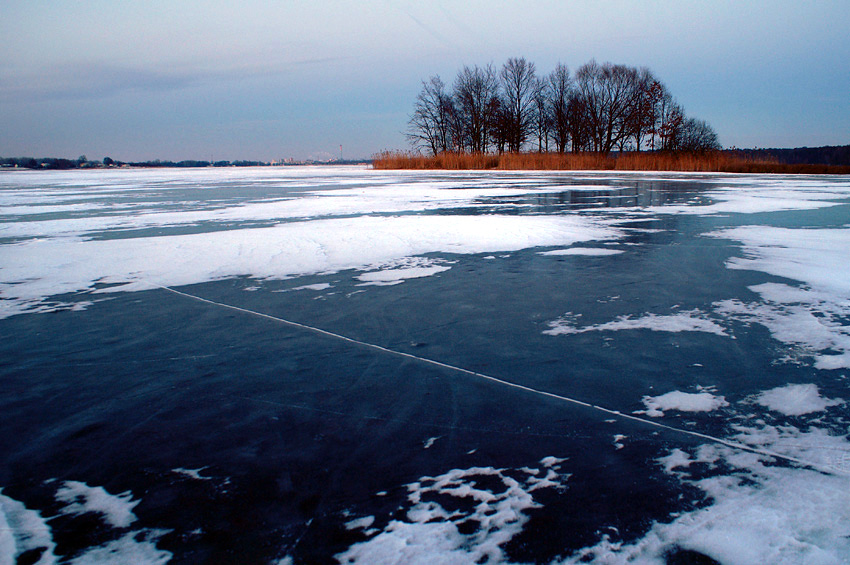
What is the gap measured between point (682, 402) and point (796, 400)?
36 centimetres

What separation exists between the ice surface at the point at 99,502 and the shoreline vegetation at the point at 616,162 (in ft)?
82.2

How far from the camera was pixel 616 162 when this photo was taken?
82.4ft

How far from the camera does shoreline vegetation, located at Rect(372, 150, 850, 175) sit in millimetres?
22266

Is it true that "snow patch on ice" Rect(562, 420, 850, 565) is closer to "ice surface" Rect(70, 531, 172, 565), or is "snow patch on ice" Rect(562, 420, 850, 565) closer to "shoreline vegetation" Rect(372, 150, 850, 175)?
"ice surface" Rect(70, 531, 172, 565)

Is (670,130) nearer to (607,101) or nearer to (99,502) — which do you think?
(607,101)

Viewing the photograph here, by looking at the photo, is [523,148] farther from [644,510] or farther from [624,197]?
[644,510]

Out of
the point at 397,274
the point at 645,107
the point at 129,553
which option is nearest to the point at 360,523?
the point at 129,553

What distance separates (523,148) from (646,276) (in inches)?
1568

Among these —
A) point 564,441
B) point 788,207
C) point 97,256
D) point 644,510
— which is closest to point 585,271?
point 564,441

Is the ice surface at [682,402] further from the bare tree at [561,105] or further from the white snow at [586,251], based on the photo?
the bare tree at [561,105]

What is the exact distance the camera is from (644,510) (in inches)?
47.1

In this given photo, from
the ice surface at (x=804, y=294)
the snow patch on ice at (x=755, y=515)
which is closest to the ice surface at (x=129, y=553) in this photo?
the snow patch on ice at (x=755, y=515)

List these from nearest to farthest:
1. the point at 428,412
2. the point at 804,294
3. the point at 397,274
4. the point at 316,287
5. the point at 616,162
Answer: the point at 428,412 → the point at 804,294 → the point at 316,287 → the point at 397,274 → the point at 616,162

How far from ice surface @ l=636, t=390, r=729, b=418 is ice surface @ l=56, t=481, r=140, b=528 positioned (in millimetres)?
1393
